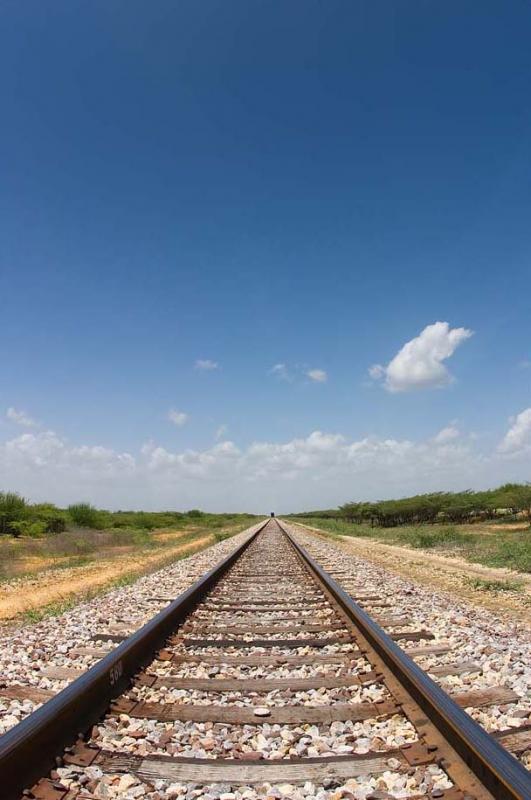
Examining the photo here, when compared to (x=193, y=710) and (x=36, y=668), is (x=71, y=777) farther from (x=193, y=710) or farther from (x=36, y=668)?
(x=36, y=668)

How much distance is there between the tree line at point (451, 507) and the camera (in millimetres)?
41919

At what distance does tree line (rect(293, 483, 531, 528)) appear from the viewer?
4192 cm

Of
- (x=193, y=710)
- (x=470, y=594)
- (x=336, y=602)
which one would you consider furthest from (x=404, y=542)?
(x=193, y=710)

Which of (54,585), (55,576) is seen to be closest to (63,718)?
(54,585)

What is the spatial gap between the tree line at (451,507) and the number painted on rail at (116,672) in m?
38.4

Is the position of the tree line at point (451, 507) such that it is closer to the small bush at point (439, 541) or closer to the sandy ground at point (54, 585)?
the small bush at point (439, 541)

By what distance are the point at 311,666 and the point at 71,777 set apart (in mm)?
2352

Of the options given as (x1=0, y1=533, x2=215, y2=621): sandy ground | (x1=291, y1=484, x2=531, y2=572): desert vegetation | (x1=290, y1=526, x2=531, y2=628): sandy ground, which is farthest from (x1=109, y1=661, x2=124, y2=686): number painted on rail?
(x1=291, y1=484, x2=531, y2=572): desert vegetation

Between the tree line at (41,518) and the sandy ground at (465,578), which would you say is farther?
the tree line at (41,518)

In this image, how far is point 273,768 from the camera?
2.75 meters

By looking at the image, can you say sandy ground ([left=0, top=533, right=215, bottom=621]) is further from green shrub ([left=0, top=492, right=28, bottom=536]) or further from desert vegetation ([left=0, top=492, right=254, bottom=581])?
green shrub ([left=0, top=492, right=28, bottom=536])

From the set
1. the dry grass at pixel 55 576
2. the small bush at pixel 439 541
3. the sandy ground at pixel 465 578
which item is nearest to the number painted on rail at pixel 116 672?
the dry grass at pixel 55 576

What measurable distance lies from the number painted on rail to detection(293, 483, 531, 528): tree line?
3843cm

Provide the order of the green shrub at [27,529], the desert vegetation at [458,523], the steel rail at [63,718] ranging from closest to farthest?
the steel rail at [63,718]
the desert vegetation at [458,523]
the green shrub at [27,529]
